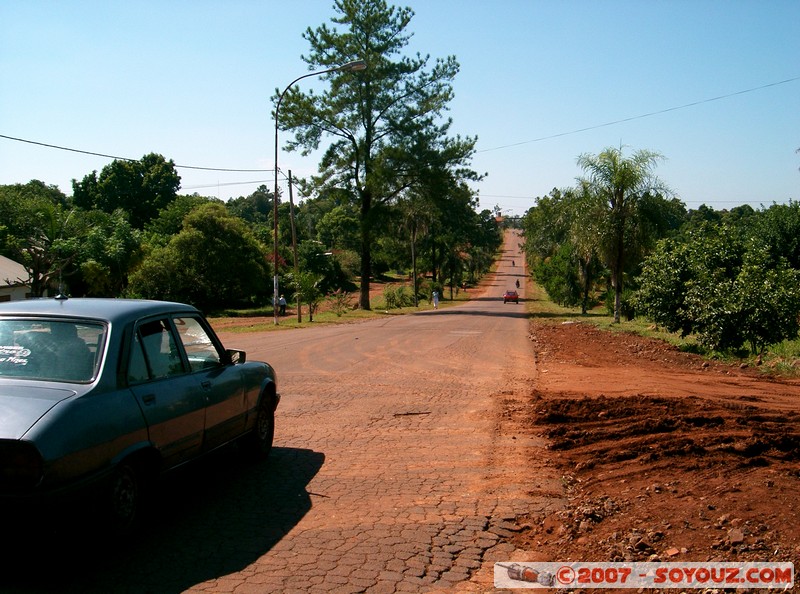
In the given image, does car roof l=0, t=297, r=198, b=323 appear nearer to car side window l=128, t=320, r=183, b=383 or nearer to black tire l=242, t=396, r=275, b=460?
car side window l=128, t=320, r=183, b=383

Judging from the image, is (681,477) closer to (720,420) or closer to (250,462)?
(720,420)

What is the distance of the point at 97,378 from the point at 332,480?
8.72 feet

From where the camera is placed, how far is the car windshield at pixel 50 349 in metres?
5.04

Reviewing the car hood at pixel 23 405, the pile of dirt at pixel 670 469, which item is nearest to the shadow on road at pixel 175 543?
the car hood at pixel 23 405

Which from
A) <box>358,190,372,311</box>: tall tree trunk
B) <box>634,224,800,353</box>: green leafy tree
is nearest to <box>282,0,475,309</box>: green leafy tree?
<box>358,190,372,311</box>: tall tree trunk

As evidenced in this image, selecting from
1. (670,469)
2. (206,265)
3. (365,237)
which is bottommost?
(670,469)

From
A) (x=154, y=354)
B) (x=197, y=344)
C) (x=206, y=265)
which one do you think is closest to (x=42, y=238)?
(x=206, y=265)

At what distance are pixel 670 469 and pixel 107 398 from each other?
16.2 ft

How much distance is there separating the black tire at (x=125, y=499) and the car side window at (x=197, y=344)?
1259mm

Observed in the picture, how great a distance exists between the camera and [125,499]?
5.01m

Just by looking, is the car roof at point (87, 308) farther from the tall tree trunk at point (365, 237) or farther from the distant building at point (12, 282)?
the tall tree trunk at point (365, 237)

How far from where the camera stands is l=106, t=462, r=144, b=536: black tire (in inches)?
189

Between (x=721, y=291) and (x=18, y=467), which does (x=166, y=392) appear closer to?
(x=18, y=467)

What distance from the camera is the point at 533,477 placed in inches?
276
